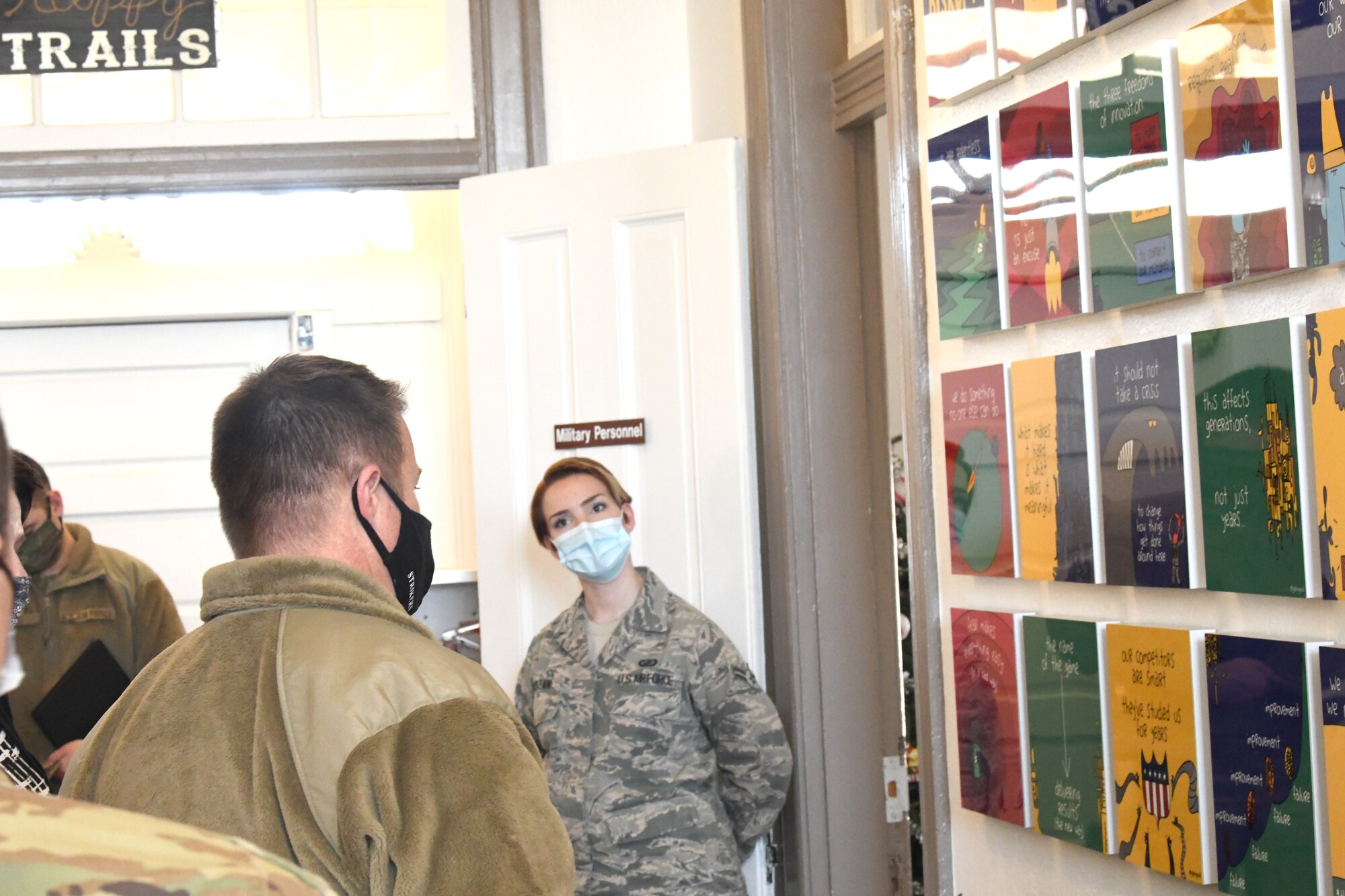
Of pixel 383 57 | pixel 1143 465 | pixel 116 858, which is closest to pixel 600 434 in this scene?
pixel 383 57

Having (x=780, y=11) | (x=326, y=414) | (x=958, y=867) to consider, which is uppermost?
(x=780, y=11)

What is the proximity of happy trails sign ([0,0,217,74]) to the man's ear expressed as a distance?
253 cm

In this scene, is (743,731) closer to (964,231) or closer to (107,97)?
(964,231)

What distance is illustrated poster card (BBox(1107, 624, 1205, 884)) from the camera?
5.66 feet

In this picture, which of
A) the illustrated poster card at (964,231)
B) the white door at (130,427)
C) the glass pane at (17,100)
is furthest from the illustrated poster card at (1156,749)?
the white door at (130,427)

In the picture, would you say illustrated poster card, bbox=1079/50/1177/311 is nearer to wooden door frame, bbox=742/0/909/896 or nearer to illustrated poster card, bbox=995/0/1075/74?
illustrated poster card, bbox=995/0/1075/74

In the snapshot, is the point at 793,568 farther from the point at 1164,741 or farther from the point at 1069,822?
the point at 1164,741

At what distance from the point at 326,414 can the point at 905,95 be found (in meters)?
1.27

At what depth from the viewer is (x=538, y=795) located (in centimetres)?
128

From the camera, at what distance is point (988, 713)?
218 cm

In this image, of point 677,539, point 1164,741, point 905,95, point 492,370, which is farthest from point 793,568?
point 1164,741

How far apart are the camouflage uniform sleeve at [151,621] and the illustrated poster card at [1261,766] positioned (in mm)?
2587

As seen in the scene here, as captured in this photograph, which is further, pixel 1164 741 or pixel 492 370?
pixel 492 370

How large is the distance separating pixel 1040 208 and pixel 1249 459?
54 centimetres
